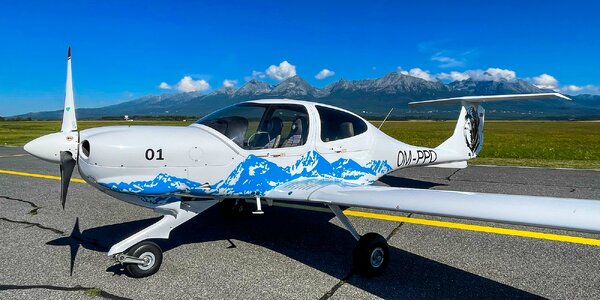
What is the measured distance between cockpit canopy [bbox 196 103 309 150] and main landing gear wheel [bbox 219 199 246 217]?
1851mm

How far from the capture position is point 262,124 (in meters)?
5.51

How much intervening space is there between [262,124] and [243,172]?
2.87 ft

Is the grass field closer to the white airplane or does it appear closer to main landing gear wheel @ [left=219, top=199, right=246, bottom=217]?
main landing gear wheel @ [left=219, top=199, right=246, bottom=217]

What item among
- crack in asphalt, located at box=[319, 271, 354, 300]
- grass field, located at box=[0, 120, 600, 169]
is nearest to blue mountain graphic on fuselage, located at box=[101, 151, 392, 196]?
crack in asphalt, located at box=[319, 271, 354, 300]

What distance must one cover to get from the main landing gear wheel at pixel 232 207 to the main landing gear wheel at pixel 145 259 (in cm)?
229

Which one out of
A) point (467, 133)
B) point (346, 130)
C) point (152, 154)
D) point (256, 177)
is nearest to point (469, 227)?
point (346, 130)

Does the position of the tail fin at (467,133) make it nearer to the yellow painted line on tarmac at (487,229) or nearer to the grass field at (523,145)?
the yellow painted line on tarmac at (487,229)

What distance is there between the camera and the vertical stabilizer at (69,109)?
189 inches

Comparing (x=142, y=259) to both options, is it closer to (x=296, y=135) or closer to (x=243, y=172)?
(x=243, y=172)

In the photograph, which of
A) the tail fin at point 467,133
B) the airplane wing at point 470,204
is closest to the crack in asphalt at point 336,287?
the airplane wing at point 470,204

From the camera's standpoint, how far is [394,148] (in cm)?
719

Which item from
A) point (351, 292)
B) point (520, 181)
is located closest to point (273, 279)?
point (351, 292)

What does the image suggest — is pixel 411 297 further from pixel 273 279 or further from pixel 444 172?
pixel 444 172

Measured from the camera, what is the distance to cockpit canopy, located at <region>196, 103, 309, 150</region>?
204 inches
